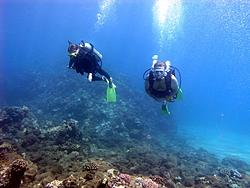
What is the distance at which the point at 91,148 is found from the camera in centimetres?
942

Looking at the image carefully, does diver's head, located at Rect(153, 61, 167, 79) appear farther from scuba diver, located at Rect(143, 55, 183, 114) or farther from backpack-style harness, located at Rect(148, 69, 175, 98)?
backpack-style harness, located at Rect(148, 69, 175, 98)

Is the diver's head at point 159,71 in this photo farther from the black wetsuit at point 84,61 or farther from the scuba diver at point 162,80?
the black wetsuit at point 84,61

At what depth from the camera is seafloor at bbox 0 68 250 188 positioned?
457 cm

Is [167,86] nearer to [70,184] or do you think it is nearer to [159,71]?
[159,71]

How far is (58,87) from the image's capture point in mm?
22188

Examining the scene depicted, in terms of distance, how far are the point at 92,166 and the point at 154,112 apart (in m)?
18.0

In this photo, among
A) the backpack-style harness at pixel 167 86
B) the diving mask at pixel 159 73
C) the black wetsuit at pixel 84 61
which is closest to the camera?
the diving mask at pixel 159 73

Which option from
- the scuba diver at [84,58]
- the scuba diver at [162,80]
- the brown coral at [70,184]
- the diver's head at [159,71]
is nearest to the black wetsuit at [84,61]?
the scuba diver at [84,58]

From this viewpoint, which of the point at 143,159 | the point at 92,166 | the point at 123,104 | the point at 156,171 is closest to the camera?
the point at 92,166

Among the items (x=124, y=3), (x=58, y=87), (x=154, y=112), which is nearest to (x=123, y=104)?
(x=154, y=112)

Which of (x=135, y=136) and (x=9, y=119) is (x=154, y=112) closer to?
(x=135, y=136)

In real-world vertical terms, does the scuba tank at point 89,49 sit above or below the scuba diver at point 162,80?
above

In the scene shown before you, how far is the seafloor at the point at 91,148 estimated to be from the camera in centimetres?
457

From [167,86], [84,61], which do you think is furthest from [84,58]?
[167,86]
